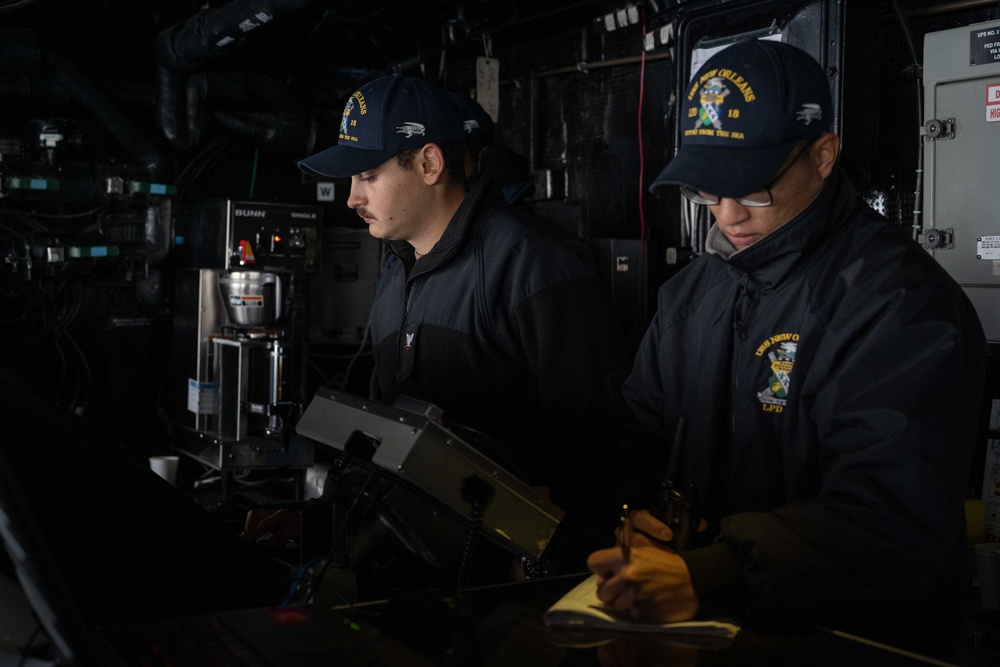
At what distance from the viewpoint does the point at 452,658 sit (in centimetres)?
121

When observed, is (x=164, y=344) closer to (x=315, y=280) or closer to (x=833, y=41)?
(x=315, y=280)

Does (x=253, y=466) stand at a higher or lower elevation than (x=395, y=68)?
lower

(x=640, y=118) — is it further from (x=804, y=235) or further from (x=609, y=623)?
(x=609, y=623)

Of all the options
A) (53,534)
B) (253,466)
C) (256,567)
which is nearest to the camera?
(53,534)

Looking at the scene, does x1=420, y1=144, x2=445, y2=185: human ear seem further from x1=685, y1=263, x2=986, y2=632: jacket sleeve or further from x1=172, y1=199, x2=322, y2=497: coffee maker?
x1=172, y1=199, x2=322, y2=497: coffee maker

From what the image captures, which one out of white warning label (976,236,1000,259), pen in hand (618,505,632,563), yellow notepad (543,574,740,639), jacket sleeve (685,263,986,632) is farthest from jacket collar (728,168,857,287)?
white warning label (976,236,1000,259)

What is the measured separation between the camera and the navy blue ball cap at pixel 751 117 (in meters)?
1.57

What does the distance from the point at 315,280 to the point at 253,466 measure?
1.36 m

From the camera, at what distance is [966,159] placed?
318 centimetres

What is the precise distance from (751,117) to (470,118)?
1403 mm

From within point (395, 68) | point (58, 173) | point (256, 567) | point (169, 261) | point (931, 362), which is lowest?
point (256, 567)

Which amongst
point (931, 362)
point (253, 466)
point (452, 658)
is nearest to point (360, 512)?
point (452, 658)

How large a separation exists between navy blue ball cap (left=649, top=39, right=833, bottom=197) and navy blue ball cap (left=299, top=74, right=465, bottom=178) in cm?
91

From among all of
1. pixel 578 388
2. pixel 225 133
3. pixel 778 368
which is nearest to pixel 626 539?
pixel 778 368
